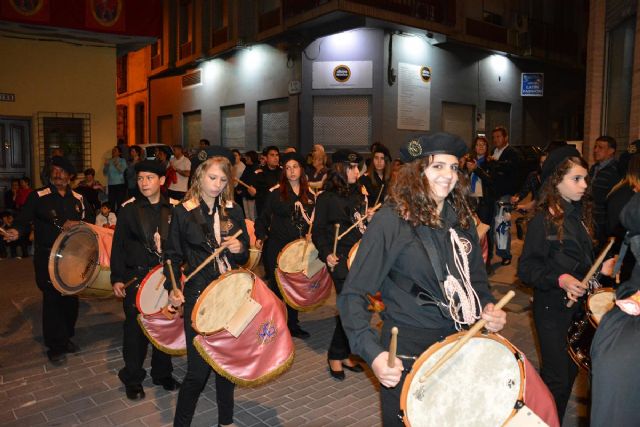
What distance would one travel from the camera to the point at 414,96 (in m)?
18.7

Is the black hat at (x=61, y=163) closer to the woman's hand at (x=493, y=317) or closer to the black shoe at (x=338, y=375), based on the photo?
the black shoe at (x=338, y=375)

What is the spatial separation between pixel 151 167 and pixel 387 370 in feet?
11.0

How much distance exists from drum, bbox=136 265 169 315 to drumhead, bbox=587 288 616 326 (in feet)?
10.1

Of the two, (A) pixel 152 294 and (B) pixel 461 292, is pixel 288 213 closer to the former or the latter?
(A) pixel 152 294

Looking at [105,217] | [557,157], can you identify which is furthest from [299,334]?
[105,217]

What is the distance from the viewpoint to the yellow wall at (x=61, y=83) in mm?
14281

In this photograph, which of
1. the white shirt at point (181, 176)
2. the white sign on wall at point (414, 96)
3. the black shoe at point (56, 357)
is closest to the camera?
the black shoe at point (56, 357)

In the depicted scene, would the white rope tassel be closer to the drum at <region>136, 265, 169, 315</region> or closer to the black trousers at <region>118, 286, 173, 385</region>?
the drum at <region>136, 265, 169, 315</region>

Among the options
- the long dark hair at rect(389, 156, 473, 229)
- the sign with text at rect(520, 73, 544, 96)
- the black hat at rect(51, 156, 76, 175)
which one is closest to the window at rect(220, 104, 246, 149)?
the sign with text at rect(520, 73, 544, 96)

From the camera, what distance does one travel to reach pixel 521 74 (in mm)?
22844

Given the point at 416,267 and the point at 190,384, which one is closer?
the point at 416,267

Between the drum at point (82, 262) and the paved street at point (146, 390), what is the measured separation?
85 centimetres

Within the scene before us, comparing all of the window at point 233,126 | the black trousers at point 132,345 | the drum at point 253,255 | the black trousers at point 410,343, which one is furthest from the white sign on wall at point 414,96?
the black trousers at point 410,343

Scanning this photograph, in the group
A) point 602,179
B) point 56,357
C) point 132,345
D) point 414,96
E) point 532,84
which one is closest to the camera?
point 132,345
